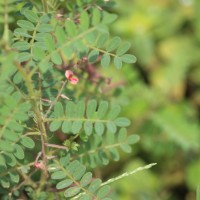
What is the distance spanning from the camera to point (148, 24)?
3.47 meters

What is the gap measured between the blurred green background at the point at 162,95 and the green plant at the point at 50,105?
1.01m

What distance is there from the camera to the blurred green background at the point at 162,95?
2805 mm

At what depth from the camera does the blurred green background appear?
9.20 feet

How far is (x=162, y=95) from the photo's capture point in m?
3.18

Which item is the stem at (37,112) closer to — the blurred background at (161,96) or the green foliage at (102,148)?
the green foliage at (102,148)

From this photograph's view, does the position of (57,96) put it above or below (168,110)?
above

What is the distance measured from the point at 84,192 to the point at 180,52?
93.5 inches

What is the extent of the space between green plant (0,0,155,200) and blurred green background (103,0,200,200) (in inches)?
39.6

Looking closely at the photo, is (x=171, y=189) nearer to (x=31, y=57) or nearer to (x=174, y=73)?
(x=174, y=73)

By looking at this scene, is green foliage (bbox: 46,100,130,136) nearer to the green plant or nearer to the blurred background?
the green plant

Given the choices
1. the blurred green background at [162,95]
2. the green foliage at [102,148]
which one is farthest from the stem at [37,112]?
the blurred green background at [162,95]

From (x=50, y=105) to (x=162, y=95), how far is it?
1993mm

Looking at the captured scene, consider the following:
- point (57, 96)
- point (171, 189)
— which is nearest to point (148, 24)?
point (171, 189)

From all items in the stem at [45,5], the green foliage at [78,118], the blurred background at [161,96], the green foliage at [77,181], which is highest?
the stem at [45,5]
